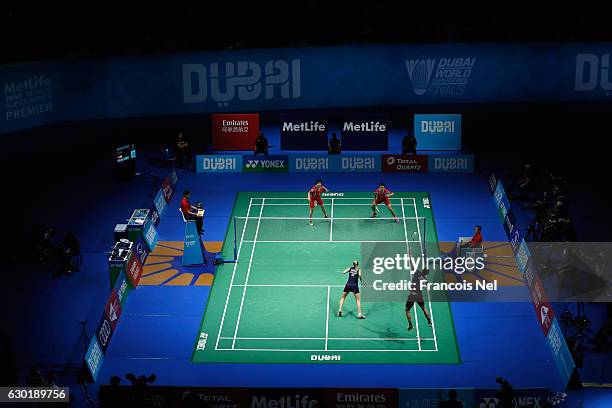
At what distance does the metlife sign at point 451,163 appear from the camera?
37.2 metres

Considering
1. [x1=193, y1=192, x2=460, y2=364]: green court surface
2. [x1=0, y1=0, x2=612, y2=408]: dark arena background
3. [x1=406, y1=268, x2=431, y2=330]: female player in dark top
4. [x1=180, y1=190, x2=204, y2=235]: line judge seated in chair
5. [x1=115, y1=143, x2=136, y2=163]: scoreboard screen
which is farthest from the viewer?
[x1=115, y1=143, x2=136, y2=163]: scoreboard screen

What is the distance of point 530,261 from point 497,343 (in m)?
3.19

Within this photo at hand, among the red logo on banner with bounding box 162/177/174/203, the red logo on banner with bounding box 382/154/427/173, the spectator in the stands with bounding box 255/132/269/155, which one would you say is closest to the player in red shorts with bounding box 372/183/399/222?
the red logo on banner with bounding box 382/154/427/173

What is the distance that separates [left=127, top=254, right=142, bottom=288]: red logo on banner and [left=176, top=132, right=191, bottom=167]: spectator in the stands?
9763mm

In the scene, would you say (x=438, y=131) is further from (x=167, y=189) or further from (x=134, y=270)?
(x=134, y=270)

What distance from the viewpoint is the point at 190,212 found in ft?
101

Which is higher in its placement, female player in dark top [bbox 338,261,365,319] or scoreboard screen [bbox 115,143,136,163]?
scoreboard screen [bbox 115,143,136,163]

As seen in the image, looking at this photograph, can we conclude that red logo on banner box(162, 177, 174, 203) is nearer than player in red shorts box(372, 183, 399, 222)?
No

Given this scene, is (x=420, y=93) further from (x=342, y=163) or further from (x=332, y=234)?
(x=332, y=234)

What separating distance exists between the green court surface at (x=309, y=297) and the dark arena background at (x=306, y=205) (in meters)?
0.09

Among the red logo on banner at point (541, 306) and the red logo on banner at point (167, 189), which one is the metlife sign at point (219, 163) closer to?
the red logo on banner at point (167, 189)

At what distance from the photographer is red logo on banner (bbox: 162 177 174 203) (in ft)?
112

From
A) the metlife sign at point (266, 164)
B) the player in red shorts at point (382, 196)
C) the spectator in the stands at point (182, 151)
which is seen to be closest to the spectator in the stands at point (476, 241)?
the player in red shorts at point (382, 196)

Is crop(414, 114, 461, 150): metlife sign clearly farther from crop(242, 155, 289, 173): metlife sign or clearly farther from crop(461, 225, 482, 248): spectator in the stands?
crop(461, 225, 482, 248): spectator in the stands
